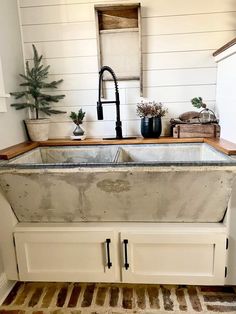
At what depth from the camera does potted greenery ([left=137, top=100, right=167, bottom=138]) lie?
5.58 feet

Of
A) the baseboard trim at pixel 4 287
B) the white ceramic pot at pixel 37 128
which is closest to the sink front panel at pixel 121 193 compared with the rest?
the baseboard trim at pixel 4 287

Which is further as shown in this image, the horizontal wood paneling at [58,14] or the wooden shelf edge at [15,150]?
the horizontal wood paneling at [58,14]

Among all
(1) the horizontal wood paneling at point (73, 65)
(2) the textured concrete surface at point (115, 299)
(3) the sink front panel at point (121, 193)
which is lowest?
(2) the textured concrete surface at point (115, 299)

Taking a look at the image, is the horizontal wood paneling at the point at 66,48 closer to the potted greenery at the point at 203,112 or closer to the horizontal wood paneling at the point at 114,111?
the horizontal wood paneling at the point at 114,111

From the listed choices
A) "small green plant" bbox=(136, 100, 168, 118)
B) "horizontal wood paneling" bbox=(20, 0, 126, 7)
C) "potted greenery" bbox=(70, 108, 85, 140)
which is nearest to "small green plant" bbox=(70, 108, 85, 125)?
"potted greenery" bbox=(70, 108, 85, 140)

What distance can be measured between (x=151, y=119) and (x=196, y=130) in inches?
12.7

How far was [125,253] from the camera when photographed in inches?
53.3

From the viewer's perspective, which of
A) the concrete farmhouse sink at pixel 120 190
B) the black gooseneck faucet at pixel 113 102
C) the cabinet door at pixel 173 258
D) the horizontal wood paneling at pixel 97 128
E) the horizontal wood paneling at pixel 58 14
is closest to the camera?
the concrete farmhouse sink at pixel 120 190

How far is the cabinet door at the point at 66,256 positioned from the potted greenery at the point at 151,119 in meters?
0.75

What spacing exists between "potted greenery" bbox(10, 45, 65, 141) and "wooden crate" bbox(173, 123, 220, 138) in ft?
2.91

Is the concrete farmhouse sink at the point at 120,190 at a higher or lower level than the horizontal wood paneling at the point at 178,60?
lower

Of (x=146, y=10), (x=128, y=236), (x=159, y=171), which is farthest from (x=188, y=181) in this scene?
Result: (x=146, y=10)

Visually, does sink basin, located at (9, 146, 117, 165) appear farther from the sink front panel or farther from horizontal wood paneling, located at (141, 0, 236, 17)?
horizontal wood paneling, located at (141, 0, 236, 17)

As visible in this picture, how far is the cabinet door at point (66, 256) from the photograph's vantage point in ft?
4.48
